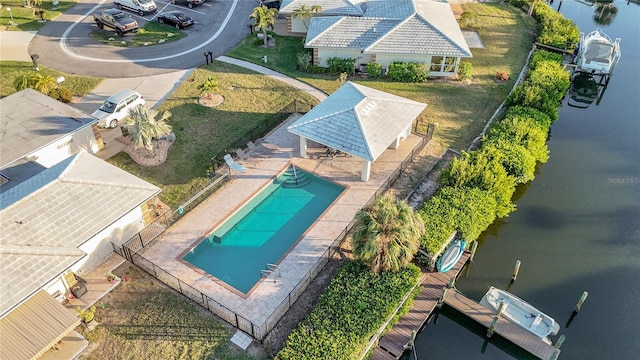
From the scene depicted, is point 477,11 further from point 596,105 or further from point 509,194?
point 509,194

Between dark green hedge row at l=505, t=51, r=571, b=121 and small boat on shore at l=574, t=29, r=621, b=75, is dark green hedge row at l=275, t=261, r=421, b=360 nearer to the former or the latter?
dark green hedge row at l=505, t=51, r=571, b=121

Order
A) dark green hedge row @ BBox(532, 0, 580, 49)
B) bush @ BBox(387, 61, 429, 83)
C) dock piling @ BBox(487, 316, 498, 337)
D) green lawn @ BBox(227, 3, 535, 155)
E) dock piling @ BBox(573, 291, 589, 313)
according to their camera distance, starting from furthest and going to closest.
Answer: dark green hedge row @ BBox(532, 0, 580, 49)
bush @ BBox(387, 61, 429, 83)
green lawn @ BBox(227, 3, 535, 155)
dock piling @ BBox(573, 291, 589, 313)
dock piling @ BBox(487, 316, 498, 337)

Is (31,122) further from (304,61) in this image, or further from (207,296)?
(304,61)

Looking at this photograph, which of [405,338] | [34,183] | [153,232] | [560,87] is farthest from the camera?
[560,87]

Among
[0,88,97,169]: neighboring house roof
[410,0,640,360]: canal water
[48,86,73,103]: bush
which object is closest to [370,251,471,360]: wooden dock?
[410,0,640,360]: canal water

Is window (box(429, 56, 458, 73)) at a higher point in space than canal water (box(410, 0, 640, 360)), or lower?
higher

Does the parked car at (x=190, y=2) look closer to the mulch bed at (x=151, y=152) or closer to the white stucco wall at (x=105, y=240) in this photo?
the mulch bed at (x=151, y=152)

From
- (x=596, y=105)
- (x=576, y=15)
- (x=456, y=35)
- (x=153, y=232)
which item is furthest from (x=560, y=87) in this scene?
(x=153, y=232)
